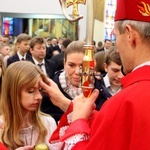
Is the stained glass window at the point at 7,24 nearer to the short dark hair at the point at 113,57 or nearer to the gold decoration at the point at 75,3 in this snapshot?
the short dark hair at the point at 113,57


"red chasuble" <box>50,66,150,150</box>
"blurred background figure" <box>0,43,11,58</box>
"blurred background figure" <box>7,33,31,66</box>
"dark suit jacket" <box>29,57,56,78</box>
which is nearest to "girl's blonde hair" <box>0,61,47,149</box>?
"red chasuble" <box>50,66,150,150</box>

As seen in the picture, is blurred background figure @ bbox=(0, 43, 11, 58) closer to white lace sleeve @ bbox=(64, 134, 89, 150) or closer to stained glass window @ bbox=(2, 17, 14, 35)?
white lace sleeve @ bbox=(64, 134, 89, 150)

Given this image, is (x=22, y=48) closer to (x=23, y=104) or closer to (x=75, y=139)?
(x=23, y=104)

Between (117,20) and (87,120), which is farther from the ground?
(117,20)

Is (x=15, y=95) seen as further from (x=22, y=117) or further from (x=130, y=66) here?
(x=130, y=66)

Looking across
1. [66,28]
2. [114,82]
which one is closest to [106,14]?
[66,28]

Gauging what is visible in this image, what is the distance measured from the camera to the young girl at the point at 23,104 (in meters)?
1.97

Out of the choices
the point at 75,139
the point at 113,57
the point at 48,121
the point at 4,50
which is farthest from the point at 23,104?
the point at 4,50

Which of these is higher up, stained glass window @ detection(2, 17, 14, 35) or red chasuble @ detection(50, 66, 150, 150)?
red chasuble @ detection(50, 66, 150, 150)

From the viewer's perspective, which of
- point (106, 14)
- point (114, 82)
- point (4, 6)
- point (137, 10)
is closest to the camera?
point (137, 10)

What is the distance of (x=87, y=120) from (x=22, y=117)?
0.71 metres

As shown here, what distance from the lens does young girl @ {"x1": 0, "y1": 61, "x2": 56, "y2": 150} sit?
1.97 meters

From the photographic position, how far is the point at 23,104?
78.5 inches

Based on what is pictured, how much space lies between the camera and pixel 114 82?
2.87m
